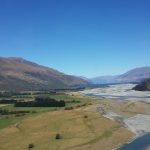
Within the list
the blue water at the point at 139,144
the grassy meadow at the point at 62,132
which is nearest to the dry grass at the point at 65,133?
the grassy meadow at the point at 62,132

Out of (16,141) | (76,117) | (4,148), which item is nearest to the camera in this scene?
(4,148)

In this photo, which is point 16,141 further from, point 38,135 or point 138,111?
point 138,111

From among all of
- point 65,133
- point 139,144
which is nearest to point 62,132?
point 65,133

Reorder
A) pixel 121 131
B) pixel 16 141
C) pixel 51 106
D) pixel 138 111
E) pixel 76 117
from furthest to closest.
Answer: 1. pixel 51 106
2. pixel 138 111
3. pixel 76 117
4. pixel 121 131
5. pixel 16 141

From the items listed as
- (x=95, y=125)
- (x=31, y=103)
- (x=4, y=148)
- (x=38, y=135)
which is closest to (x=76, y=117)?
(x=95, y=125)

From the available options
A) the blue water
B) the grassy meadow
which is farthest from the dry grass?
the blue water

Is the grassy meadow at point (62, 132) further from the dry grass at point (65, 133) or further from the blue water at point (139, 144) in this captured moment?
the blue water at point (139, 144)

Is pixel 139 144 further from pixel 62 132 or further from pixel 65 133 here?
pixel 62 132
